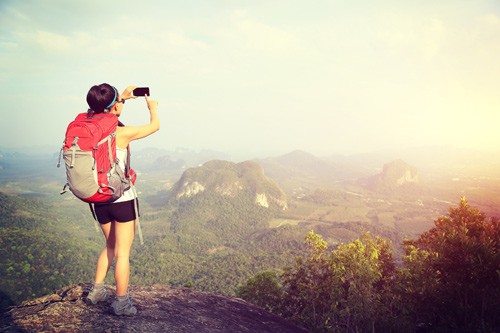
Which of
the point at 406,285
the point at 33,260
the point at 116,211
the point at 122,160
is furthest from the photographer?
the point at 33,260

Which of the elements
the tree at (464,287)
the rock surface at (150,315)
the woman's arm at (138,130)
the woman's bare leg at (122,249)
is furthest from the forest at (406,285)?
the woman's arm at (138,130)

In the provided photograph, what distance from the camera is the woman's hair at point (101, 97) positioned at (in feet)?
13.4

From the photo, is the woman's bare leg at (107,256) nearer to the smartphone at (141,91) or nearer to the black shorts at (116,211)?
the black shorts at (116,211)

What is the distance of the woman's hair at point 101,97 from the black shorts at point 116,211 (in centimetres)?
155

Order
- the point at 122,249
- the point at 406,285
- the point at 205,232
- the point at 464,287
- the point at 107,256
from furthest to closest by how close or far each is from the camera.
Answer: the point at 205,232 → the point at 406,285 → the point at 464,287 → the point at 107,256 → the point at 122,249

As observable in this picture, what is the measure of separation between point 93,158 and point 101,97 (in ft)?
3.36

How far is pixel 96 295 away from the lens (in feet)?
17.6

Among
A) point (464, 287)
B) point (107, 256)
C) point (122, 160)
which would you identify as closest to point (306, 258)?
point (464, 287)

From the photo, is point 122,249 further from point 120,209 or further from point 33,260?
point 33,260

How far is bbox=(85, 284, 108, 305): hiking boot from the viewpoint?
533 cm

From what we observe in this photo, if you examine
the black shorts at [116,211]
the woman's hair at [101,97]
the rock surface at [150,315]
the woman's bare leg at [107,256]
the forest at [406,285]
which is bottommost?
the forest at [406,285]

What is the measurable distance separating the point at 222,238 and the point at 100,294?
467 feet

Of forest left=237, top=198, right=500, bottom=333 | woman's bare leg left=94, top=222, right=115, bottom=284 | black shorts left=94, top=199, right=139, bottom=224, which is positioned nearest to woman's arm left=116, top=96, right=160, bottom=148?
black shorts left=94, top=199, right=139, bottom=224

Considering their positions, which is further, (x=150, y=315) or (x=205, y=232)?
(x=205, y=232)
